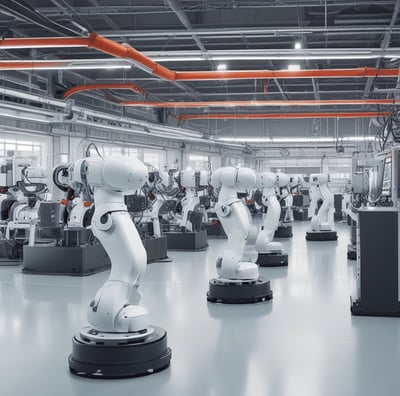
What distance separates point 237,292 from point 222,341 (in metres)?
1.53

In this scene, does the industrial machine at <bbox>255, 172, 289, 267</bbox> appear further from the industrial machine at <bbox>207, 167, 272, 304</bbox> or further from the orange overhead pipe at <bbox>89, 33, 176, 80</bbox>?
the industrial machine at <bbox>207, 167, 272, 304</bbox>

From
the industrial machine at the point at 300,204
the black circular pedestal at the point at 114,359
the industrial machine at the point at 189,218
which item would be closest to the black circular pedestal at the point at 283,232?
the industrial machine at the point at 189,218

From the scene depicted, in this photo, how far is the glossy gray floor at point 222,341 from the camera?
3852 mm

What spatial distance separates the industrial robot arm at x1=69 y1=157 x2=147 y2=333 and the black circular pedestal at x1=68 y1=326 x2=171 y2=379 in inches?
6.2

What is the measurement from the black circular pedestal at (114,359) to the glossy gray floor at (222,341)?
66mm

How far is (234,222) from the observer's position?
6.58 meters

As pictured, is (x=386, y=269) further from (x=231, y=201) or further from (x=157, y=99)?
(x=157, y=99)

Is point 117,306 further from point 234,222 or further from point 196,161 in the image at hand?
point 196,161

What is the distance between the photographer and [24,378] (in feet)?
13.2

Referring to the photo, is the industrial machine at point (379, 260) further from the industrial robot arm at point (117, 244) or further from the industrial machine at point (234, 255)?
the industrial robot arm at point (117, 244)

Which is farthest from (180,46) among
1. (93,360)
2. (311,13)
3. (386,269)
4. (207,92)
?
(93,360)

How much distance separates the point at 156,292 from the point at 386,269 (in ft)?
9.54

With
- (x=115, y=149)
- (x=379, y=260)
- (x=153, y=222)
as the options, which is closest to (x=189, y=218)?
(x=153, y=222)

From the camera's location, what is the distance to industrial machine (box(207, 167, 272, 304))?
6.52m
